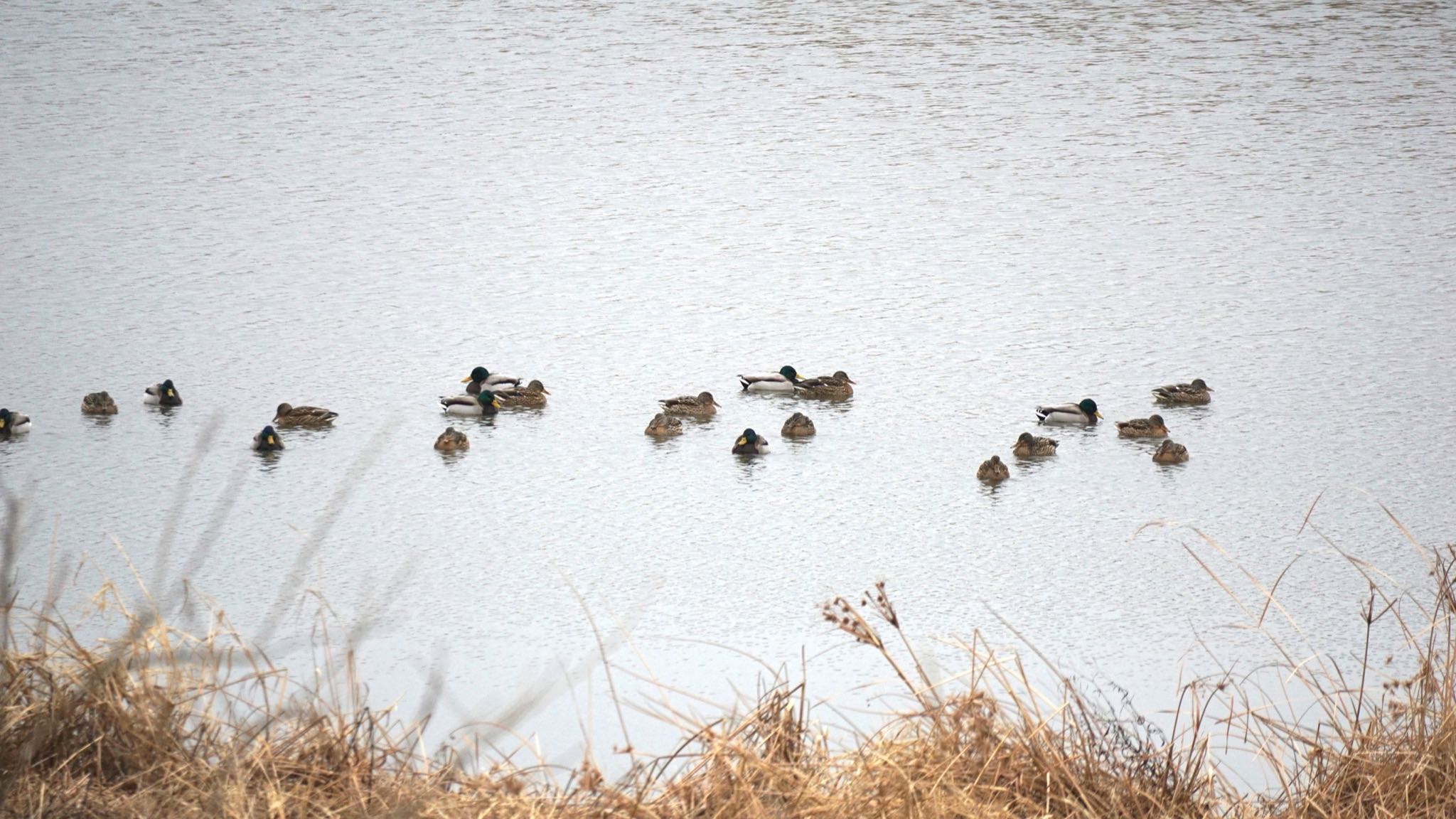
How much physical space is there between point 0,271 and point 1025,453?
23.9ft

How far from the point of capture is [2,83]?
17562 millimetres

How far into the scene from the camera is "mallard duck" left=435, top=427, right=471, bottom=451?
28.5 feet

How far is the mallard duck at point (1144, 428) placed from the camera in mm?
8633

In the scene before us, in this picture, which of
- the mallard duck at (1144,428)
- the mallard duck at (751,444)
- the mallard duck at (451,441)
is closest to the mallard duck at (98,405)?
the mallard duck at (451,441)

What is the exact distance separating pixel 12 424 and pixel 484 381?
2.42m

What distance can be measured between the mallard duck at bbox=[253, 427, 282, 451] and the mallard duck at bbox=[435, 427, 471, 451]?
2.55ft

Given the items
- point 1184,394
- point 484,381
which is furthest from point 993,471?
point 484,381

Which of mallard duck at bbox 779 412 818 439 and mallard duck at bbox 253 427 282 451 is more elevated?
mallard duck at bbox 253 427 282 451

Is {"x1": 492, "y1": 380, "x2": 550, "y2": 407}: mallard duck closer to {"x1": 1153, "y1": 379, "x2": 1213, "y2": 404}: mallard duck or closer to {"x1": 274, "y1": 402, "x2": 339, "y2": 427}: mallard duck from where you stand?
{"x1": 274, "y1": 402, "x2": 339, "y2": 427}: mallard duck

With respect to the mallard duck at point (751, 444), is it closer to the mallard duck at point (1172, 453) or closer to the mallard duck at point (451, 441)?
the mallard duck at point (451, 441)

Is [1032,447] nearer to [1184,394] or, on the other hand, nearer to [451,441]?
[1184,394]

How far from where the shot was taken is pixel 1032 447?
8469mm

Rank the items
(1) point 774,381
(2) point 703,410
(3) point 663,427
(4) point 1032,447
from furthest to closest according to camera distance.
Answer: (1) point 774,381
(2) point 703,410
(3) point 663,427
(4) point 1032,447

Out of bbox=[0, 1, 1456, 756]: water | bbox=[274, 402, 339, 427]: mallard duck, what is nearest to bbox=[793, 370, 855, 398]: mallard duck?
bbox=[0, 1, 1456, 756]: water
